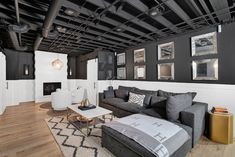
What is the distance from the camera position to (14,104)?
19.5 ft

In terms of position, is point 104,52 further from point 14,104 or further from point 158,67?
point 14,104

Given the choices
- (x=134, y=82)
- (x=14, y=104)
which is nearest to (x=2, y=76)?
(x=14, y=104)

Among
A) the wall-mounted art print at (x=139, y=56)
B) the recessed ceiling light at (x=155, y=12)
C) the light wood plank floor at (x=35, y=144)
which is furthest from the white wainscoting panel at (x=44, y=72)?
the recessed ceiling light at (x=155, y=12)

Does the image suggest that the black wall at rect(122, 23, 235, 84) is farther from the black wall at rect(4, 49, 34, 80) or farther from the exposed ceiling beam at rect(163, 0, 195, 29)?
the black wall at rect(4, 49, 34, 80)

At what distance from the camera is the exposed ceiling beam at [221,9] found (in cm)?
229

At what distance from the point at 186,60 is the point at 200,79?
2.06 feet

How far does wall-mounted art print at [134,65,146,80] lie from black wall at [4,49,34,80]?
545 centimetres

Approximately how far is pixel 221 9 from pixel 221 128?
90.9 inches

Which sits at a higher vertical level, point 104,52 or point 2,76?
point 104,52

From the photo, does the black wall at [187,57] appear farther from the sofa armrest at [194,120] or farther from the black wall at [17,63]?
the black wall at [17,63]

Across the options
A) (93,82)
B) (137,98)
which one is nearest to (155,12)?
(137,98)

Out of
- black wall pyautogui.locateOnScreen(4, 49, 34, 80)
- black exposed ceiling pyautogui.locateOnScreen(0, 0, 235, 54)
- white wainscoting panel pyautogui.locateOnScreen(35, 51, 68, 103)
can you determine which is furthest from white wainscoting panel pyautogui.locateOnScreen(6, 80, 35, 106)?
black exposed ceiling pyautogui.locateOnScreen(0, 0, 235, 54)

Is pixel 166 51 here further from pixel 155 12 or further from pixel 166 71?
pixel 155 12

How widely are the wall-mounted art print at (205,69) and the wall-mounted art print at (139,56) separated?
1.79 metres
